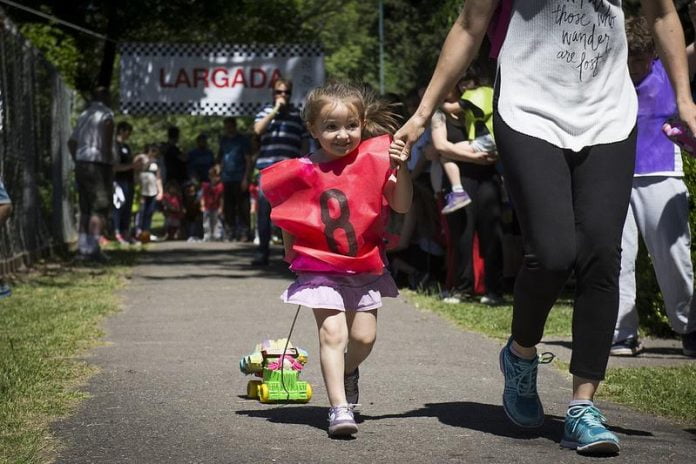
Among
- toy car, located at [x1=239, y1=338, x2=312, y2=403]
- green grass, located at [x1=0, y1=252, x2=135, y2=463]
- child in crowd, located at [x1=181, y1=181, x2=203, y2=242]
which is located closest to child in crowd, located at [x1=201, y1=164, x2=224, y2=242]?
child in crowd, located at [x1=181, y1=181, x2=203, y2=242]

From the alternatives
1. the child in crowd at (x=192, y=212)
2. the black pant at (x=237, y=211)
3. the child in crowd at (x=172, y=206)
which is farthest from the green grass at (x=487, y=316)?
the child in crowd at (x=172, y=206)

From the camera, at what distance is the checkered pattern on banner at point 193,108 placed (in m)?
21.0

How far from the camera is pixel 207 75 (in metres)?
21.3

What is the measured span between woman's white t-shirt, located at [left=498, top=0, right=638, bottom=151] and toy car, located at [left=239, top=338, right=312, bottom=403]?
1.81 metres

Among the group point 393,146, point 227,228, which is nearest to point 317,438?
point 393,146

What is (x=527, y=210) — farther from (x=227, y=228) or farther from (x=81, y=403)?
(x=227, y=228)

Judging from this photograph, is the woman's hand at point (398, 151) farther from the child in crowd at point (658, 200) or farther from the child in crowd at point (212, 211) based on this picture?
the child in crowd at point (212, 211)

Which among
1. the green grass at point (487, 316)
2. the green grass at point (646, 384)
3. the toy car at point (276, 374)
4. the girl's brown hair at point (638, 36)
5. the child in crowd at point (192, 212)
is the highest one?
the girl's brown hair at point (638, 36)

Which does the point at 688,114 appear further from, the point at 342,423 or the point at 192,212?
the point at 192,212

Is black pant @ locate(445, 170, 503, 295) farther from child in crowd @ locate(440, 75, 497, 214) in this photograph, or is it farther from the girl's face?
the girl's face

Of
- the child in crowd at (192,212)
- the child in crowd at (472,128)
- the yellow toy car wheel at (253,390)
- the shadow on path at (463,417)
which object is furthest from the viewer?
the child in crowd at (192,212)

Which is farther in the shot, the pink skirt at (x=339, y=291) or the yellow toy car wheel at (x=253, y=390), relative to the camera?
the yellow toy car wheel at (x=253, y=390)

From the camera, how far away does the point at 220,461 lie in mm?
4789

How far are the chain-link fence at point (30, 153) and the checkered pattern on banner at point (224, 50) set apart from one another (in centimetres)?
129
